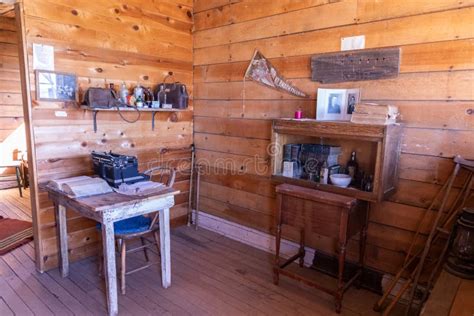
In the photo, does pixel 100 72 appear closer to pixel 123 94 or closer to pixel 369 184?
pixel 123 94

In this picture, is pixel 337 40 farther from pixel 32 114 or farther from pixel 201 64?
pixel 32 114

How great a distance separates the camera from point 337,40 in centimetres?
250

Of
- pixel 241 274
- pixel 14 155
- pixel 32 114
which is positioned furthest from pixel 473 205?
pixel 14 155

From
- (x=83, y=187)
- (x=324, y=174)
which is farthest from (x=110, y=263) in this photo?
(x=324, y=174)

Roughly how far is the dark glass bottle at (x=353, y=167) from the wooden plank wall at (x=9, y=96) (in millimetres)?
5325

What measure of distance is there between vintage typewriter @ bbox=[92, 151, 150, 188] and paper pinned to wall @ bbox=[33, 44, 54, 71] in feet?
2.63

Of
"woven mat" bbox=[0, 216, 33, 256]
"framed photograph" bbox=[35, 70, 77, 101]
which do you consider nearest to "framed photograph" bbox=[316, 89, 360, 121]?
"framed photograph" bbox=[35, 70, 77, 101]

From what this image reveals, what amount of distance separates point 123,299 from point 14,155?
4.34m

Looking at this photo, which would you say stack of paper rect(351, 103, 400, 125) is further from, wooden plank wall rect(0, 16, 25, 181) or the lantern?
wooden plank wall rect(0, 16, 25, 181)

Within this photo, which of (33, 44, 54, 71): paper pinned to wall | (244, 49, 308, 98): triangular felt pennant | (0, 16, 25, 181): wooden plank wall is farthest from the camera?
(0, 16, 25, 181): wooden plank wall

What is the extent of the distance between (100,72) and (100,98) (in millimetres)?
342

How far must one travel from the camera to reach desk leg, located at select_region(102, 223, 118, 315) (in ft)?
6.83

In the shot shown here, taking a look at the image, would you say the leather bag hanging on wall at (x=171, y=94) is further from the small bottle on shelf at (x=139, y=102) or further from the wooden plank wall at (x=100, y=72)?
the small bottle on shelf at (x=139, y=102)

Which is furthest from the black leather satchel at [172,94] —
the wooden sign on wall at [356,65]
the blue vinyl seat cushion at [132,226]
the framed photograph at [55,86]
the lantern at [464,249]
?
the lantern at [464,249]
